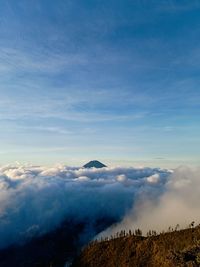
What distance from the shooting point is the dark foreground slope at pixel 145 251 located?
84000 mm

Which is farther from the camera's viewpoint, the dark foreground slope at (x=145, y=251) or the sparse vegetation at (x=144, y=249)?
the sparse vegetation at (x=144, y=249)

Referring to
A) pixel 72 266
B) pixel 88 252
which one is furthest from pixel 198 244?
pixel 72 266

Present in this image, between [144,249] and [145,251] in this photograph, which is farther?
[144,249]

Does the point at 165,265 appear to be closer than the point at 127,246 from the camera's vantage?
Yes

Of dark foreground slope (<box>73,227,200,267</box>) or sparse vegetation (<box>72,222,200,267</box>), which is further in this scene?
sparse vegetation (<box>72,222,200,267</box>)

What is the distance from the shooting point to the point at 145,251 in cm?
10075

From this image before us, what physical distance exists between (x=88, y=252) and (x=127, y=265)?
18.0m

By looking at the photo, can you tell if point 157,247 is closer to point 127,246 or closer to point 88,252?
point 127,246

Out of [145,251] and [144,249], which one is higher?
[144,249]

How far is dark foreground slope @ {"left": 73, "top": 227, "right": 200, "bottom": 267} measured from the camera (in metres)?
84.0

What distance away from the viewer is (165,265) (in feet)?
281

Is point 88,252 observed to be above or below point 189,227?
below

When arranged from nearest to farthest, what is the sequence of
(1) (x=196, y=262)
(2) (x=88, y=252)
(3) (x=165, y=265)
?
(1) (x=196, y=262) < (3) (x=165, y=265) < (2) (x=88, y=252)

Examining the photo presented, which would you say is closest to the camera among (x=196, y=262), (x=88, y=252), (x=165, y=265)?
(x=196, y=262)
